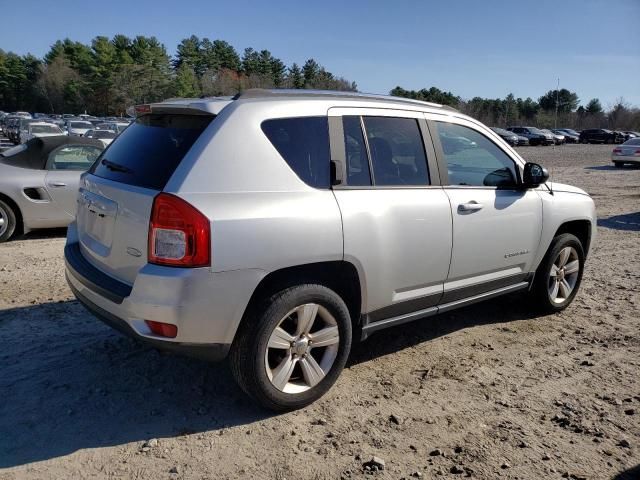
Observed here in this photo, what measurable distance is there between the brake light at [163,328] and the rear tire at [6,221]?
17.9ft

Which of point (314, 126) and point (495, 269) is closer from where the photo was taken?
point (314, 126)

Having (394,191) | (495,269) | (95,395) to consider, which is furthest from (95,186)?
(495,269)

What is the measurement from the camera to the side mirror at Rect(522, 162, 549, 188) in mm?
4379

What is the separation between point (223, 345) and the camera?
293 centimetres

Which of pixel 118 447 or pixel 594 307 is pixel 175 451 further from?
pixel 594 307

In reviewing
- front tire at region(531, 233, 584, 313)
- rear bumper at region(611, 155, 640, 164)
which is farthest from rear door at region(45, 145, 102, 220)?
rear bumper at region(611, 155, 640, 164)

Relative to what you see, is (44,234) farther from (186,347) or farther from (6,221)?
(186,347)

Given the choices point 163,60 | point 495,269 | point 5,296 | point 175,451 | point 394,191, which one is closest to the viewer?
point 175,451

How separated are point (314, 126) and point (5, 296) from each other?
3608 mm

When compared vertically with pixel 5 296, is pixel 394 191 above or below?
above

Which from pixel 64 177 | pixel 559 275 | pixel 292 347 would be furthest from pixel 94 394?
pixel 64 177

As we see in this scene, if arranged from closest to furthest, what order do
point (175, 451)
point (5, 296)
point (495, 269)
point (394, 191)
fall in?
1. point (175, 451)
2. point (394, 191)
3. point (495, 269)
4. point (5, 296)

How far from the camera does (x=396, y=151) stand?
3756 millimetres

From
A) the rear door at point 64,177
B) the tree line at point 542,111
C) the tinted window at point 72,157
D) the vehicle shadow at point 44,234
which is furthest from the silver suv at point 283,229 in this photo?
the tree line at point 542,111
